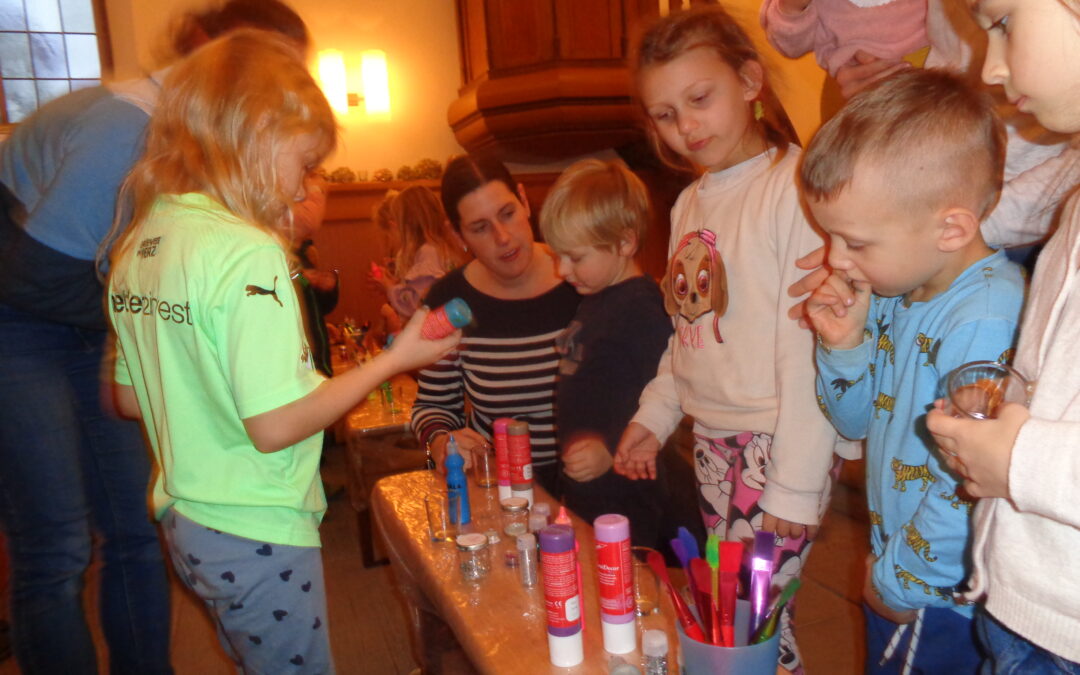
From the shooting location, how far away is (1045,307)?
29.8 inches

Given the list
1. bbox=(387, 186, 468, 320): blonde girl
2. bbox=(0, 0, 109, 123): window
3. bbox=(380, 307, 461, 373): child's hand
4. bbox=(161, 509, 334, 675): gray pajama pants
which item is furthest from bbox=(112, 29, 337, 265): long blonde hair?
bbox=(0, 0, 109, 123): window

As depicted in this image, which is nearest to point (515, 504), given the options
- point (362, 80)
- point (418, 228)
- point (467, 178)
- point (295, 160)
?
point (295, 160)

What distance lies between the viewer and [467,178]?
1.98 metres

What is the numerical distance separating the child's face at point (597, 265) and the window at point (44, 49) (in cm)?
458

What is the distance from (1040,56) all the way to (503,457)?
1069 millimetres

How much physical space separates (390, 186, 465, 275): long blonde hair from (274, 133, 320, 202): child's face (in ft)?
7.80

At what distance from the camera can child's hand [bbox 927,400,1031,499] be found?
67 cm

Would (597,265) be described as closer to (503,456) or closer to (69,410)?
(503,456)

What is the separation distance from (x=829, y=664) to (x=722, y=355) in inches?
50.8

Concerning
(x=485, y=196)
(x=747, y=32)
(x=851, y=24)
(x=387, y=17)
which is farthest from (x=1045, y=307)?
(x=387, y=17)

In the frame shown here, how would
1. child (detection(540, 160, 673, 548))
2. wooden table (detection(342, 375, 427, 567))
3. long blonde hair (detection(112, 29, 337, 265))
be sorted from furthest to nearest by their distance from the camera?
wooden table (detection(342, 375, 427, 567))
child (detection(540, 160, 673, 548))
long blonde hair (detection(112, 29, 337, 265))

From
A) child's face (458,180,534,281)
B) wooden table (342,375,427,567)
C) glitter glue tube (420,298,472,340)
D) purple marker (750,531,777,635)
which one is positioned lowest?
wooden table (342,375,427,567)

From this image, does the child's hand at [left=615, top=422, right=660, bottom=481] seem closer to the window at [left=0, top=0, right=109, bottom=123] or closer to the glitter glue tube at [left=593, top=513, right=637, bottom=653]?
the glitter glue tube at [left=593, top=513, right=637, bottom=653]

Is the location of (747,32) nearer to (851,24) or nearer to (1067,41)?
(851,24)
